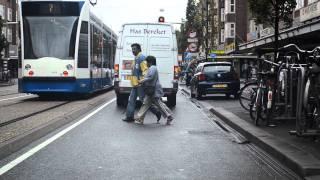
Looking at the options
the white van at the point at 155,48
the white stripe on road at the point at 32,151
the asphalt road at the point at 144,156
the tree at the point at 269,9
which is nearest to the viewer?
the asphalt road at the point at 144,156

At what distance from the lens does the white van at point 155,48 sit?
18500 mm

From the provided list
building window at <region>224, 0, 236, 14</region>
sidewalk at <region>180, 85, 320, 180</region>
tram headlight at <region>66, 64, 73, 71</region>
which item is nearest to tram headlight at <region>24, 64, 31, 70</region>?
tram headlight at <region>66, 64, 73, 71</region>

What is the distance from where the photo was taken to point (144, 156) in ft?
28.1

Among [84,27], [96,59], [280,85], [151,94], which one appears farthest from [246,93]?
[96,59]

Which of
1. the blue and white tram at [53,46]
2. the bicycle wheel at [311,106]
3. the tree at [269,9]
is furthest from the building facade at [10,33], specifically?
the bicycle wheel at [311,106]

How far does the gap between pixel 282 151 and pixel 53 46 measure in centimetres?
1371

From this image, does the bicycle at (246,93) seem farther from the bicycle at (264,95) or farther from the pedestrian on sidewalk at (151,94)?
the bicycle at (264,95)

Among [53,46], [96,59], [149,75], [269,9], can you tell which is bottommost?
[149,75]

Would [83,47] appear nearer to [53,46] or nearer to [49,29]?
[53,46]

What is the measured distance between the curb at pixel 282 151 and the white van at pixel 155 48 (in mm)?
6322

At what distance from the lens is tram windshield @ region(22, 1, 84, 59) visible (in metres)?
20.4

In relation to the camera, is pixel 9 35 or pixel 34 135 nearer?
pixel 34 135

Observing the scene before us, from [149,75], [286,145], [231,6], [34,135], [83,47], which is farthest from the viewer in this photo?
[231,6]

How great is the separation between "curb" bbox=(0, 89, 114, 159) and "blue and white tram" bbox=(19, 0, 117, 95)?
15.5ft
